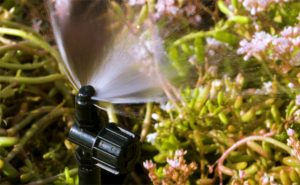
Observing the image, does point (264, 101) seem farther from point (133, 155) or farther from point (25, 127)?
point (25, 127)

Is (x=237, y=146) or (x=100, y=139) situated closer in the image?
(x=100, y=139)

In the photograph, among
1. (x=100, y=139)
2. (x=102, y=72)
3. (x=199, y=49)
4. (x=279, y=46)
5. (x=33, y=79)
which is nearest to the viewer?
(x=100, y=139)

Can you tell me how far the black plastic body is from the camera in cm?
98

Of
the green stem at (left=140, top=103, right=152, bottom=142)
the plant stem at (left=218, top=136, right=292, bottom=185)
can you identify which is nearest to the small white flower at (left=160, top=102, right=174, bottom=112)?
the green stem at (left=140, top=103, right=152, bottom=142)

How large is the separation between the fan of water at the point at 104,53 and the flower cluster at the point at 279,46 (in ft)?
0.71

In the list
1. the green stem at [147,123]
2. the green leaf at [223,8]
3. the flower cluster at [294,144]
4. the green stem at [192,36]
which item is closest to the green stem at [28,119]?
the green stem at [147,123]

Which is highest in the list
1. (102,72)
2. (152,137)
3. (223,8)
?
(223,8)

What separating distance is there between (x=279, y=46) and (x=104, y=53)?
39cm

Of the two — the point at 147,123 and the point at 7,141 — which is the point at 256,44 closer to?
the point at 147,123

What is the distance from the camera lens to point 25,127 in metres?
1.51

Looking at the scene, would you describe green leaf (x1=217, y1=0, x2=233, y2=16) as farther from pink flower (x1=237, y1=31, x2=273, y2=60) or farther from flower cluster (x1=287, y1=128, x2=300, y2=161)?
flower cluster (x1=287, y1=128, x2=300, y2=161)

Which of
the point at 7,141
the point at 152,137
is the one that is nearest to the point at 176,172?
the point at 152,137

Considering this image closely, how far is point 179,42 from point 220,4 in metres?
0.17

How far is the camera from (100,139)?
3.23 ft
